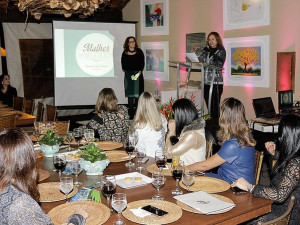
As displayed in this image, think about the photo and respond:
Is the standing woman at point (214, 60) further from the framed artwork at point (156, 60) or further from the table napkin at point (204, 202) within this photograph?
the table napkin at point (204, 202)

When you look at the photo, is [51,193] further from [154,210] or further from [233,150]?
[233,150]

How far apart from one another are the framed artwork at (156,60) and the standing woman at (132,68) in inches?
29.1

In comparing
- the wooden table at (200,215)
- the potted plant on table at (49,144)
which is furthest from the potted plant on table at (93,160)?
the potted plant on table at (49,144)

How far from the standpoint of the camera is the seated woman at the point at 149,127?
4039 mm

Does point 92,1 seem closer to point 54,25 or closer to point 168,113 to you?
point 168,113

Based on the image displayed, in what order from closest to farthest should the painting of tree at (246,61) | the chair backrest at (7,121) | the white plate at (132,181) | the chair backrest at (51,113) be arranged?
1. the white plate at (132,181)
2. the chair backrest at (7,121)
3. the chair backrest at (51,113)
4. the painting of tree at (246,61)

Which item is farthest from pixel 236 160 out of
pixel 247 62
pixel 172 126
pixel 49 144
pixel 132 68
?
pixel 132 68

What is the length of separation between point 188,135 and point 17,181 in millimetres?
1857

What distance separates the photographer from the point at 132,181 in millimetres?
2641

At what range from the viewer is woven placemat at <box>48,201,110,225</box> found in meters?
2.05

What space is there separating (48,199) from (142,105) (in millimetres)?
1969

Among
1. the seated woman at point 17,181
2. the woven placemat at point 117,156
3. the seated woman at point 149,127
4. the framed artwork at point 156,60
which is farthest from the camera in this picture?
the framed artwork at point 156,60

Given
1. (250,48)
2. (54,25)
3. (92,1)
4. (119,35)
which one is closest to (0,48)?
(54,25)

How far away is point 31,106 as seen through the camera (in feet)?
23.8
